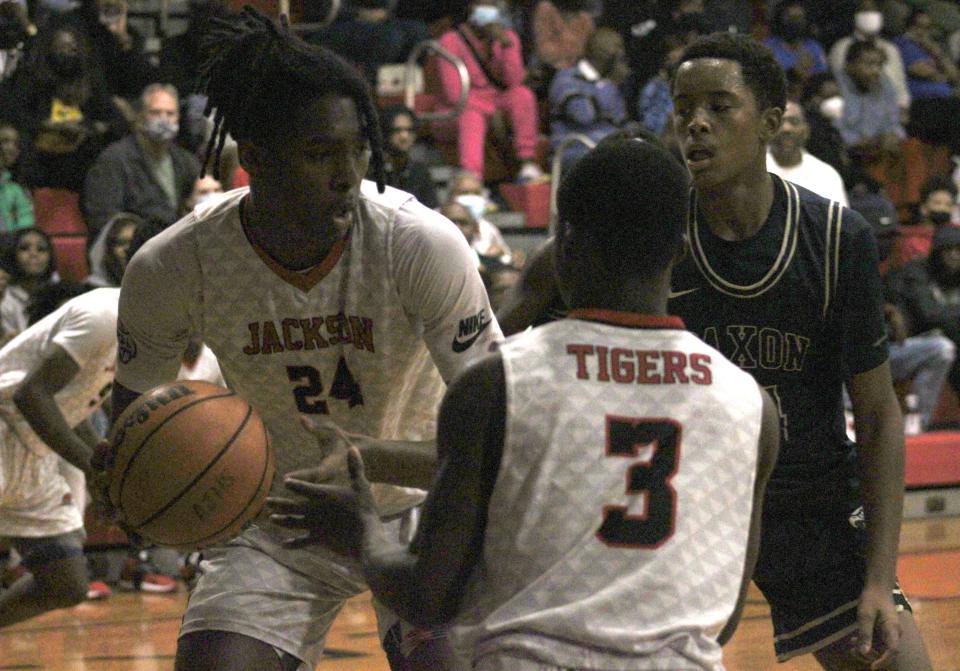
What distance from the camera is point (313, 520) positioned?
8.48ft

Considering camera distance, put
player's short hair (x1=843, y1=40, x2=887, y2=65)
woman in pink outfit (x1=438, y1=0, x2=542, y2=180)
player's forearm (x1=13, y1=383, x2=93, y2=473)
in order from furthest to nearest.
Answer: player's short hair (x1=843, y1=40, x2=887, y2=65) < woman in pink outfit (x1=438, y1=0, x2=542, y2=180) < player's forearm (x1=13, y1=383, x2=93, y2=473)

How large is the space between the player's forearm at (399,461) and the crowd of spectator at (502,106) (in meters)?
3.76

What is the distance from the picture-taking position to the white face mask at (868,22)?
43.7 ft

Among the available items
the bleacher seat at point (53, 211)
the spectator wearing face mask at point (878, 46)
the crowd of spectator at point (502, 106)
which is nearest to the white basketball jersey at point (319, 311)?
the crowd of spectator at point (502, 106)

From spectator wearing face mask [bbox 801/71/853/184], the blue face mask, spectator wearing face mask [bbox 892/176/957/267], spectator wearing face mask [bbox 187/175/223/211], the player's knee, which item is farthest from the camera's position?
spectator wearing face mask [bbox 892/176/957/267]

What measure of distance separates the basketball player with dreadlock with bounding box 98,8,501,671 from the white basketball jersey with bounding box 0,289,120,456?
2021mm

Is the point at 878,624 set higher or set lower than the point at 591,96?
higher

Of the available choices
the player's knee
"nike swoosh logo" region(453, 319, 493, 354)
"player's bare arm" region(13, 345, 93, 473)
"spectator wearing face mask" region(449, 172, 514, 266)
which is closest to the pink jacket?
"spectator wearing face mask" region(449, 172, 514, 266)

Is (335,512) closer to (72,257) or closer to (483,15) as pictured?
(72,257)

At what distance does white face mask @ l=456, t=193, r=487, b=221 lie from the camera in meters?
9.73

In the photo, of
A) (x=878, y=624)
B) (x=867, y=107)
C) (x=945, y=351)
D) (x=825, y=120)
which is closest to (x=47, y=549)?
(x=878, y=624)

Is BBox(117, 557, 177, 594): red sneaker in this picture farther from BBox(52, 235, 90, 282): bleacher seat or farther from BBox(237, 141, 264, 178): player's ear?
BBox(237, 141, 264, 178): player's ear

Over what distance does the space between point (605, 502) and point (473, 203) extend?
7541mm

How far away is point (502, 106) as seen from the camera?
452 inches
